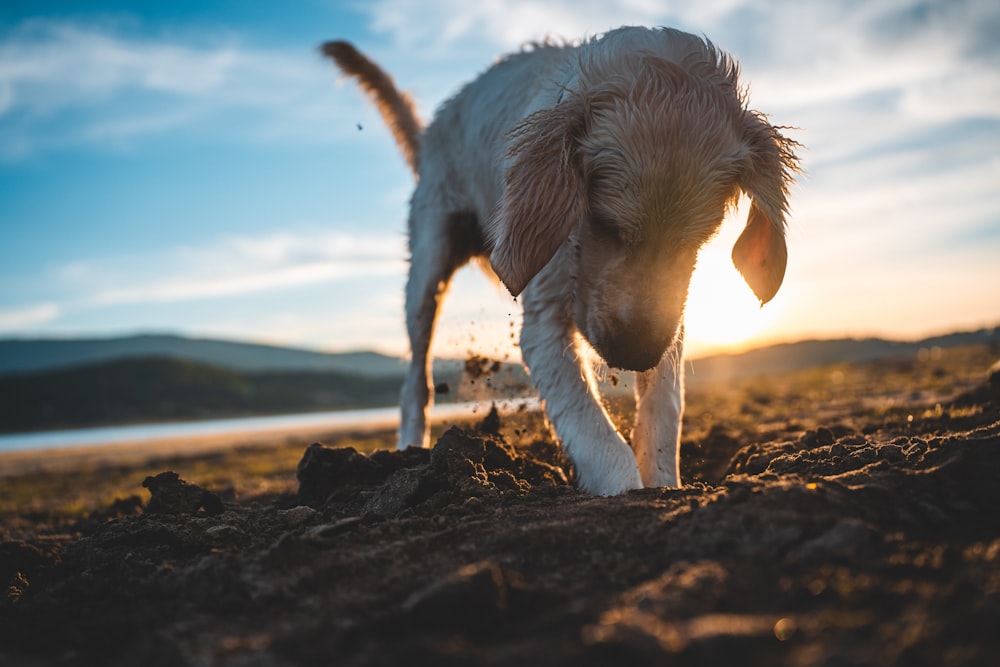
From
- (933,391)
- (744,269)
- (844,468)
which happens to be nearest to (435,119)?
(744,269)

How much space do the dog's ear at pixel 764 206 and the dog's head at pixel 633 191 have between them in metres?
0.01

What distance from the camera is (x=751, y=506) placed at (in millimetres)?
2105

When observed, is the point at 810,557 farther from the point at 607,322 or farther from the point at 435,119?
the point at 435,119

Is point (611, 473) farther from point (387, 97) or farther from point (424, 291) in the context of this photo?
point (387, 97)

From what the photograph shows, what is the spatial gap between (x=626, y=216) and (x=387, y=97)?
5286 mm

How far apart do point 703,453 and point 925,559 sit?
11.8 ft

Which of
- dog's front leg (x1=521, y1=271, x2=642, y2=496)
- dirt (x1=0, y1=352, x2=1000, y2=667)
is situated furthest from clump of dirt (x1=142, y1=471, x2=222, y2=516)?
dog's front leg (x1=521, y1=271, x2=642, y2=496)

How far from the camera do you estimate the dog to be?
10.5 ft

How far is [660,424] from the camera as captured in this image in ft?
14.1

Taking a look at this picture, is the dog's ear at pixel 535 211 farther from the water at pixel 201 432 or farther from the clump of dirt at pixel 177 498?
the water at pixel 201 432

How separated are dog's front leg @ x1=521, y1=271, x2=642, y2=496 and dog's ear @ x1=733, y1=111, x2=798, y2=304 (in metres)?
1.05

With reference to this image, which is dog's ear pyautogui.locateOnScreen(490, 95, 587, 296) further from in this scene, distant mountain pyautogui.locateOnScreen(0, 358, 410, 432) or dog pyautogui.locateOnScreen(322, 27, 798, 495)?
distant mountain pyautogui.locateOnScreen(0, 358, 410, 432)

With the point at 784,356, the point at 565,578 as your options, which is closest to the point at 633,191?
→ the point at 565,578

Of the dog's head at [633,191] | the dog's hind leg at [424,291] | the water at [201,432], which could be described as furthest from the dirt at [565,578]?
the water at [201,432]
